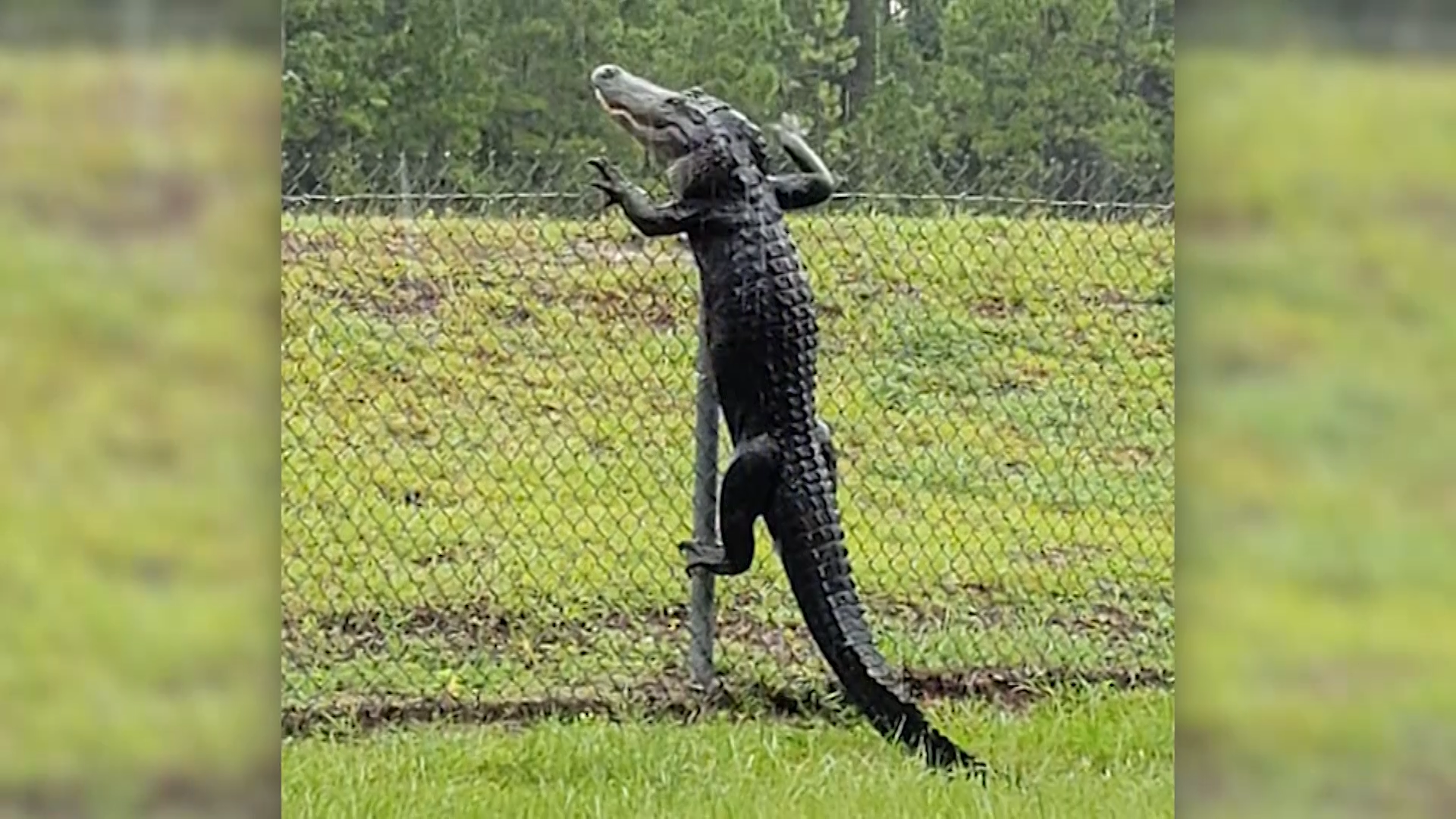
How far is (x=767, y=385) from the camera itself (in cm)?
346

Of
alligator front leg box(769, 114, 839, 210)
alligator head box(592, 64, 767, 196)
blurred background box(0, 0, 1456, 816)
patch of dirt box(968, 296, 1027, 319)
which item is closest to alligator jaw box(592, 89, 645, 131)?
alligator head box(592, 64, 767, 196)

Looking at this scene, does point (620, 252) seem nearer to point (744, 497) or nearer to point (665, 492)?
point (665, 492)

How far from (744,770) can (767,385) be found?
→ 906mm

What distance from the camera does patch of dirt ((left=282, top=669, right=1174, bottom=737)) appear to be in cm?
423

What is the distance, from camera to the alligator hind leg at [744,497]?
3449 millimetres

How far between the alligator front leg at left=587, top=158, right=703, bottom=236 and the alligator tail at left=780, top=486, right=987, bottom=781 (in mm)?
742

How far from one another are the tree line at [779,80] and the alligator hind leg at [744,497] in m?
3.46

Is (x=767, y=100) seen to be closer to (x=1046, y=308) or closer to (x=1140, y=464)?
(x=1046, y=308)

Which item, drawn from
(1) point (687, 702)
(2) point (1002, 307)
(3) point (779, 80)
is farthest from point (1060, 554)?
(3) point (779, 80)
